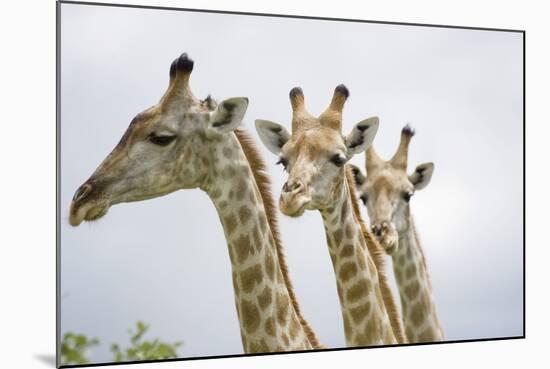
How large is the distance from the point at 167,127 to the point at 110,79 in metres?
0.42

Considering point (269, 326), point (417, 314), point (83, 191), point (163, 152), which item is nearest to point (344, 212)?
point (269, 326)

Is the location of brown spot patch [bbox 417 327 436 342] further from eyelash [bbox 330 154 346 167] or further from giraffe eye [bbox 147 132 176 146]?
giraffe eye [bbox 147 132 176 146]

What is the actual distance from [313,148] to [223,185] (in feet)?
1.87

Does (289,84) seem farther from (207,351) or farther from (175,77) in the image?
(207,351)

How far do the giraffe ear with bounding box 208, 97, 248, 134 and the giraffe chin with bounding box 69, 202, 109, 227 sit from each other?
696mm

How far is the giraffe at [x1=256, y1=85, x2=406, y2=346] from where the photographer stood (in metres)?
5.11

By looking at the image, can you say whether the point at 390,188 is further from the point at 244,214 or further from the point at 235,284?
the point at 235,284

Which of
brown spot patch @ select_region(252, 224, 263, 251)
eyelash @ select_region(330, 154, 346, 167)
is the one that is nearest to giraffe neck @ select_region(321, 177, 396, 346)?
→ eyelash @ select_region(330, 154, 346, 167)

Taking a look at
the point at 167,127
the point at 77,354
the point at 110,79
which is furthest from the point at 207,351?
the point at 110,79

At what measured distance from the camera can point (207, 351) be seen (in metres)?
5.23

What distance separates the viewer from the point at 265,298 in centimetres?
486

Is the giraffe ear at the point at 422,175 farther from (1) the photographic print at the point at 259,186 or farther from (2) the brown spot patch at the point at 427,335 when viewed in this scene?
(2) the brown spot patch at the point at 427,335

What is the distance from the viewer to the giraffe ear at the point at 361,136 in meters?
5.48

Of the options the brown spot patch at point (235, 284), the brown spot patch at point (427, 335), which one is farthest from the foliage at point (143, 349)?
the brown spot patch at point (427, 335)
